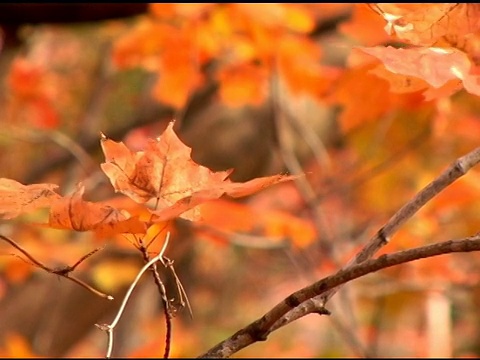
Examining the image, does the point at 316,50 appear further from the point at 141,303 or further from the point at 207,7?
the point at 141,303

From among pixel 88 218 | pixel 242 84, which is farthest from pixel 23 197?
pixel 242 84

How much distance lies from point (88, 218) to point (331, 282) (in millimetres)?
145

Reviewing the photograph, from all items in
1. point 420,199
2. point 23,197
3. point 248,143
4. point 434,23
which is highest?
point 248,143

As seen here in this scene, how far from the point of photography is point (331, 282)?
1.50ft

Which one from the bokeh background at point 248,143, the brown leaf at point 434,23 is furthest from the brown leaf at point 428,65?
the bokeh background at point 248,143

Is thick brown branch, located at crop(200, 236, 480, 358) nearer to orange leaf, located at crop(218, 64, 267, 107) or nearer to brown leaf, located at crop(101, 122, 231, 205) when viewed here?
brown leaf, located at crop(101, 122, 231, 205)

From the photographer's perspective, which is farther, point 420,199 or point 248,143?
point 248,143

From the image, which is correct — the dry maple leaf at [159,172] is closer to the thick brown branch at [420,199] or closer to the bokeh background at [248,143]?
the thick brown branch at [420,199]

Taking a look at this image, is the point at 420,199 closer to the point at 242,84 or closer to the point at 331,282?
the point at 331,282

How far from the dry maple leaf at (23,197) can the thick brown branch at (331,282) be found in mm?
141

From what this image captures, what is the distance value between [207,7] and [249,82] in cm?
27

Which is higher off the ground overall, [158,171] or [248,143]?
[248,143]

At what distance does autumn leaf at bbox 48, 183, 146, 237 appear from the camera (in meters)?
0.45

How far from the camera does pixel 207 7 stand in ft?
5.16
